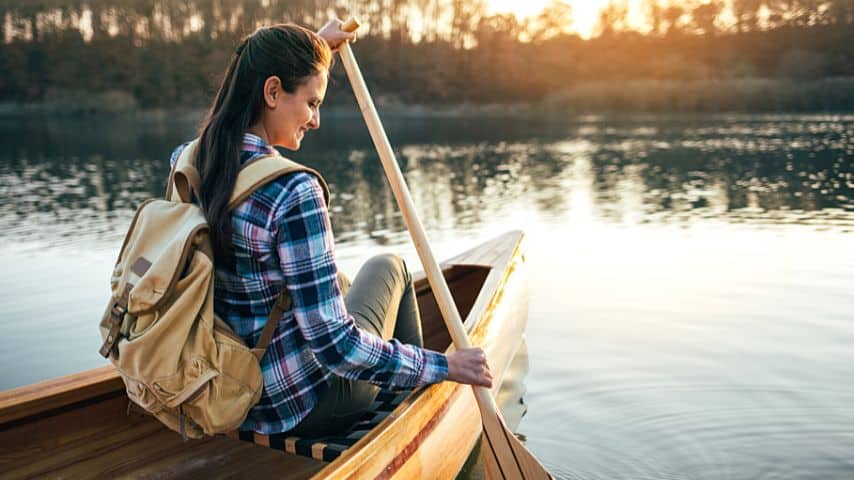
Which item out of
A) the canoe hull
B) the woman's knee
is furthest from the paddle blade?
the woman's knee

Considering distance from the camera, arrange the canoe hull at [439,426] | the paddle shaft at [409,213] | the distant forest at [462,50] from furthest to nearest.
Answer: the distant forest at [462,50] < the paddle shaft at [409,213] < the canoe hull at [439,426]

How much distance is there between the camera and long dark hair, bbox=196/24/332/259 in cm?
185

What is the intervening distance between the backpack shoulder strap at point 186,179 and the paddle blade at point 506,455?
120cm

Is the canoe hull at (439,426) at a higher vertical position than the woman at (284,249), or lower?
lower

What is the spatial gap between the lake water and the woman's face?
7.01 feet

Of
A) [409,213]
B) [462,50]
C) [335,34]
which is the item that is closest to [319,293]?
[409,213]

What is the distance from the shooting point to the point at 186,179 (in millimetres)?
1921

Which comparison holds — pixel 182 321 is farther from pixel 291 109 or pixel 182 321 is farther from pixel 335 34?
pixel 335 34

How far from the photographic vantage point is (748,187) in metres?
12.6

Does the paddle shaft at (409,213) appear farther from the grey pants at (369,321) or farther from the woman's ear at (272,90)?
the woman's ear at (272,90)

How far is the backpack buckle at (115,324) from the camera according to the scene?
188cm

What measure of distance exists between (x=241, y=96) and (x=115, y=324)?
641 millimetres

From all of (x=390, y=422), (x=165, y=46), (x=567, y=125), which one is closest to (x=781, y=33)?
(x=567, y=125)

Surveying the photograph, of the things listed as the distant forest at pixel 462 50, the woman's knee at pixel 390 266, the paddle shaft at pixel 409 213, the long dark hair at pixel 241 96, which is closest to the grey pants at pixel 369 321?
the woman's knee at pixel 390 266
